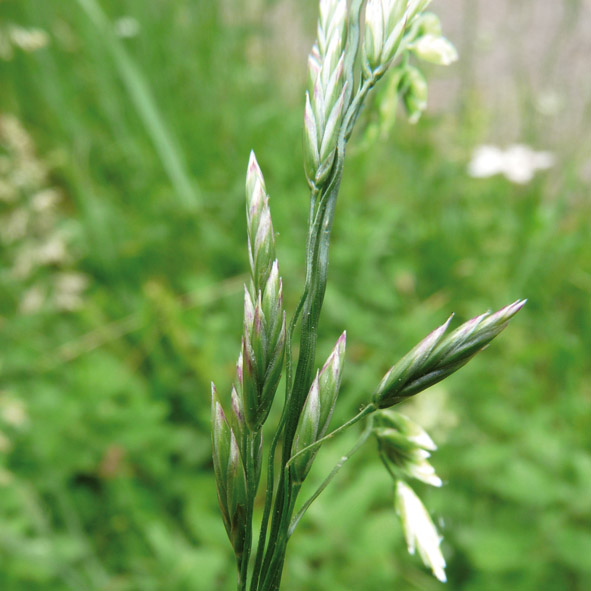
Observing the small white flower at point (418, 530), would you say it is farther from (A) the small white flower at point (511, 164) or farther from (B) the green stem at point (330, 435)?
(A) the small white flower at point (511, 164)

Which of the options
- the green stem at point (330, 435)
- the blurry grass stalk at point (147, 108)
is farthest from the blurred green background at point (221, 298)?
the green stem at point (330, 435)

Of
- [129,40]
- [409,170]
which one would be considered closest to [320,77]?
[409,170]

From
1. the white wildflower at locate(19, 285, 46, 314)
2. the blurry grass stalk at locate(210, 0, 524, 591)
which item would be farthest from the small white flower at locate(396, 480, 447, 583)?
the white wildflower at locate(19, 285, 46, 314)

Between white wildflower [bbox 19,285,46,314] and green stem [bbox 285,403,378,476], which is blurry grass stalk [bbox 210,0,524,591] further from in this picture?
white wildflower [bbox 19,285,46,314]

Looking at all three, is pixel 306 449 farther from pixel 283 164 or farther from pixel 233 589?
pixel 283 164

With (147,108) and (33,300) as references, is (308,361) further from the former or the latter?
(147,108)
